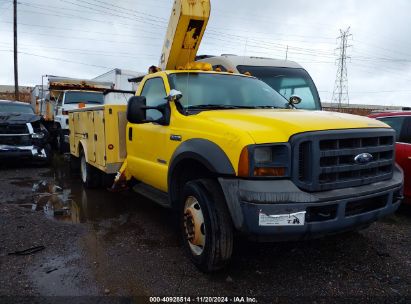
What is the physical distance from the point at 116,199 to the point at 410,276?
14.9ft

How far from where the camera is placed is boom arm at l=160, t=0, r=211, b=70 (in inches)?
245

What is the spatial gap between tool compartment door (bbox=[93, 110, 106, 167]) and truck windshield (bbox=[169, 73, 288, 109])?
167cm

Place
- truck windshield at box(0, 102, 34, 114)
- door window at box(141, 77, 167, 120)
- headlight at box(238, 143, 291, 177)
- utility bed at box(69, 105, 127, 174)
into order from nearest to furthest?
headlight at box(238, 143, 291, 177) → door window at box(141, 77, 167, 120) → utility bed at box(69, 105, 127, 174) → truck windshield at box(0, 102, 34, 114)

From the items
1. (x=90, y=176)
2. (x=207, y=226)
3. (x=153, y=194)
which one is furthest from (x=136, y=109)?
(x=90, y=176)

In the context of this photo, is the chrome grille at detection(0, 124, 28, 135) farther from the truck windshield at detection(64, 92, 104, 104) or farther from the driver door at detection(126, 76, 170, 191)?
the driver door at detection(126, 76, 170, 191)

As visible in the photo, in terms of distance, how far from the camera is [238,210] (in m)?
3.05

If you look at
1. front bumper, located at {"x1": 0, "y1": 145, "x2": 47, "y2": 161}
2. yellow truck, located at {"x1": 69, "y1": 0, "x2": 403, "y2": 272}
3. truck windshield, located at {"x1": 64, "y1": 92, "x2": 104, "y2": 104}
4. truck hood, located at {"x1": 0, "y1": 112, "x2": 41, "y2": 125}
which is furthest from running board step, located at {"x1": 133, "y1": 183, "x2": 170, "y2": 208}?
truck windshield, located at {"x1": 64, "y1": 92, "x2": 104, "y2": 104}

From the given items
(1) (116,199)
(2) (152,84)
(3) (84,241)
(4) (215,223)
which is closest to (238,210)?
(4) (215,223)

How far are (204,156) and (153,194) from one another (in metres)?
1.55

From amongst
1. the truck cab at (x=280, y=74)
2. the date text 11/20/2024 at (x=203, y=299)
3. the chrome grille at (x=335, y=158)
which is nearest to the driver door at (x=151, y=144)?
the date text 11/20/2024 at (x=203, y=299)

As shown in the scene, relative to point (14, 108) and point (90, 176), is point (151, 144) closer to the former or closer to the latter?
point (90, 176)

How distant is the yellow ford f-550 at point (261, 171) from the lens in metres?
3.04

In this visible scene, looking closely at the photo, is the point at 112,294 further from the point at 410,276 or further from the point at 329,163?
the point at 410,276

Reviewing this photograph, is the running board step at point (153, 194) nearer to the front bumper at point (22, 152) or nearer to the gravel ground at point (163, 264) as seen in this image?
the gravel ground at point (163, 264)
